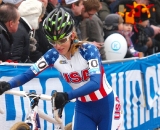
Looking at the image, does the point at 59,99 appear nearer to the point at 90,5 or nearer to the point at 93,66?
the point at 93,66

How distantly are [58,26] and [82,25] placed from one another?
3.66 metres

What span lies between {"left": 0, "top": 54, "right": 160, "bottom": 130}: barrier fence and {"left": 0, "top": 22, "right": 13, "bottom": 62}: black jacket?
20cm

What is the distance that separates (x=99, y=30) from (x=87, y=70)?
3.46 m

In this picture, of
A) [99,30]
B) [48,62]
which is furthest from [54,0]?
[48,62]

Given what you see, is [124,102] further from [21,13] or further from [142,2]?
[142,2]

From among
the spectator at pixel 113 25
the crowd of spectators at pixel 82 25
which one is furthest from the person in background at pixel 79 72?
the spectator at pixel 113 25

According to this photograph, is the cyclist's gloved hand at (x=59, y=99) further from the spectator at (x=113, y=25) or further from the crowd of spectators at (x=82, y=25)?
the spectator at (x=113, y=25)

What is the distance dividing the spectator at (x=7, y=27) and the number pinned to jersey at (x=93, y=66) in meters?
2.14

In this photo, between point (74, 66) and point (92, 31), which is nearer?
point (74, 66)

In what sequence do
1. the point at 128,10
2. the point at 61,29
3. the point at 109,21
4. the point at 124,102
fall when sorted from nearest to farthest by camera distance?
the point at 61,29 → the point at 124,102 → the point at 109,21 → the point at 128,10

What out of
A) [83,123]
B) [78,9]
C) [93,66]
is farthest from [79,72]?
[78,9]

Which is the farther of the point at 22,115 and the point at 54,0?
the point at 54,0

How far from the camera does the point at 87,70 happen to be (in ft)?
17.7

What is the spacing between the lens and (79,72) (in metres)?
5.42
